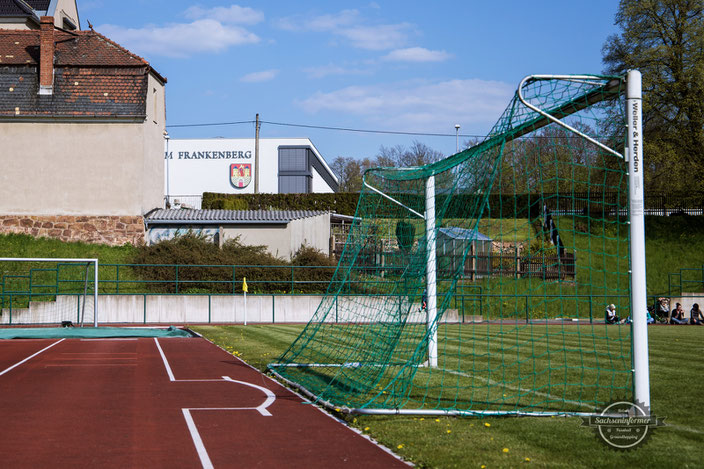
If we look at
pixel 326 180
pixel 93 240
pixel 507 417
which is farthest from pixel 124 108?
pixel 326 180

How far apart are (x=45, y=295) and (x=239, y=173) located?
4084 cm

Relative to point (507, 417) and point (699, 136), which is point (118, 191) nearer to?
point (507, 417)

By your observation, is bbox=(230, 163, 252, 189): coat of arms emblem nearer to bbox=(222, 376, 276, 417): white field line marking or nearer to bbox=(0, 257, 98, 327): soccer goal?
bbox=(0, 257, 98, 327): soccer goal

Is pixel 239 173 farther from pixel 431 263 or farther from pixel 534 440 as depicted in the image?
pixel 534 440

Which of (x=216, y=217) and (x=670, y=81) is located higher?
(x=670, y=81)

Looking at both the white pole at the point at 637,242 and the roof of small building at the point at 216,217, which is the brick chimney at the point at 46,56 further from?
the white pole at the point at 637,242

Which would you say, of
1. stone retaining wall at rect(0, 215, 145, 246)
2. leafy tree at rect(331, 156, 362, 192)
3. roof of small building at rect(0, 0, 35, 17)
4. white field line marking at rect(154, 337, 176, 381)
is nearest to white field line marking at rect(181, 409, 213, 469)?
white field line marking at rect(154, 337, 176, 381)

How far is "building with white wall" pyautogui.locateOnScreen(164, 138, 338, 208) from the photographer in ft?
224

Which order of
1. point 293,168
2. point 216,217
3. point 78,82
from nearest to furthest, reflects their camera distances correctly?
point 78,82, point 216,217, point 293,168

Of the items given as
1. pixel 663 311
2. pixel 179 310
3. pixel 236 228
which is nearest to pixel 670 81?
pixel 663 311

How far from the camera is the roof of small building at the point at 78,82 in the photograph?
3547cm

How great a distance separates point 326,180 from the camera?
87188 mm

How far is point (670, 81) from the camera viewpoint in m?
45.8

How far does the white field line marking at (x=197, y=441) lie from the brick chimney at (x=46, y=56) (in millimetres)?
31130
